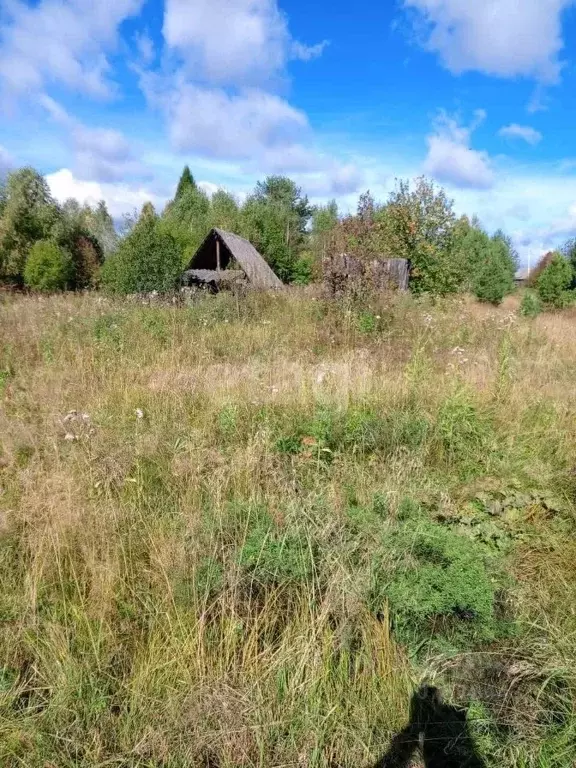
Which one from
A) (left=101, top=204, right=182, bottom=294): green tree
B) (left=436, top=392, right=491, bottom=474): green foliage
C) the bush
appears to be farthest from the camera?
the bush

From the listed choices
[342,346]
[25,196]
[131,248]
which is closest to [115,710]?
[342,346]

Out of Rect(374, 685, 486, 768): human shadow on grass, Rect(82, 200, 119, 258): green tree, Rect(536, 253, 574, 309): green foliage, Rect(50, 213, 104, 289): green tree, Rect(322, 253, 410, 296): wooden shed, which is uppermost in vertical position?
Rect(82, 200, 119, 258): green tree

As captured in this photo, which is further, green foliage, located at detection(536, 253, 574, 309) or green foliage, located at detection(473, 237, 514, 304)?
green foliage, located at detection(473, 237, 514, 304)

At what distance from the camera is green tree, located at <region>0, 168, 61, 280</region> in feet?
94.3

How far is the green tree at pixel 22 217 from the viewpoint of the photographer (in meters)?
28.8

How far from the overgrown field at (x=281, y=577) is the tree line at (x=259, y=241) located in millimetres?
5467

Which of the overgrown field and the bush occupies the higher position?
the bush

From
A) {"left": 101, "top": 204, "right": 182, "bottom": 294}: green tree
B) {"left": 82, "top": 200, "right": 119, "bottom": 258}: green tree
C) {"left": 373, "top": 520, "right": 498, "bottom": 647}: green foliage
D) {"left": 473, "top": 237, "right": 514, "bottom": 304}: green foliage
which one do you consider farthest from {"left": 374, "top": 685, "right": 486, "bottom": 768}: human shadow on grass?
{"left": 82, "top": 200, "right": 119, "bottom": 258}: green tree

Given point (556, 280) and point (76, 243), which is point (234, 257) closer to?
point (556, 280)

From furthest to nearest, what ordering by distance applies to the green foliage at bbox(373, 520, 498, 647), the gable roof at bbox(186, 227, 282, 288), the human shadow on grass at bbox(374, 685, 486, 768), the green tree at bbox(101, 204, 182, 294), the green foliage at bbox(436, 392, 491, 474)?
the gable roof at bbox(186, 227, 282, 288) → the green tree at bbox(101, 204, 182, 294) → the green foliage at bbox(436, 392, 491, 474) → the green foliage at bbox(373, 520, 498, 647) → the human shadow on grass at bbox(374, 685, 486, 768)

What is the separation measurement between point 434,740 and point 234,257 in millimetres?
13093

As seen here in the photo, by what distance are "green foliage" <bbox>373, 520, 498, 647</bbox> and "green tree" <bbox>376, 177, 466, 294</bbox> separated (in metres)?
14.2

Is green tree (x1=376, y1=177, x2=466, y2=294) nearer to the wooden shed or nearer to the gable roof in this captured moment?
the gable roof

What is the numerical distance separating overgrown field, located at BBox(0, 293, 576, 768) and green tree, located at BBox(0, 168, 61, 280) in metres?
30.0
